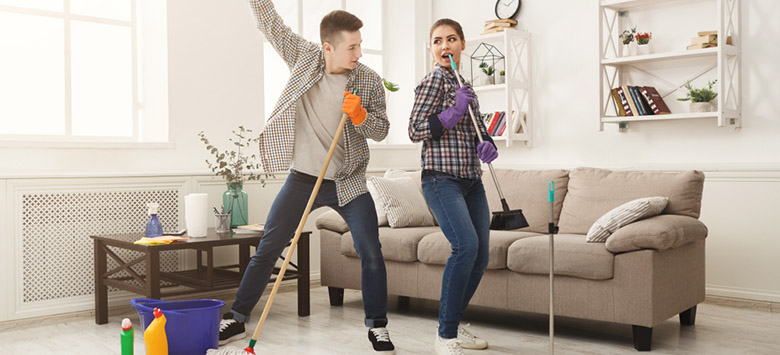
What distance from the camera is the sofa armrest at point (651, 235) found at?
10.4 ft

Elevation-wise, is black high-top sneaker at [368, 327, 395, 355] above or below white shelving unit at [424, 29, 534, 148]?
below

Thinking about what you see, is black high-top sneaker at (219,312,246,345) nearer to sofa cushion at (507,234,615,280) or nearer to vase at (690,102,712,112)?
sofa cushion at (507,234,615,280)

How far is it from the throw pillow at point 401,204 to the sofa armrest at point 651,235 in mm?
1319

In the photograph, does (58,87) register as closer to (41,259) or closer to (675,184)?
(41,259)

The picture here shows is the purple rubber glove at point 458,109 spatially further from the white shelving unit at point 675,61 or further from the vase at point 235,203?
the white shelving unit at point 675,61

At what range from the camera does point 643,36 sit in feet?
15.4

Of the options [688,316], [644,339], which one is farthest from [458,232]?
[688,316]

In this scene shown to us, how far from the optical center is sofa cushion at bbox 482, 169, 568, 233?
416 centimetres

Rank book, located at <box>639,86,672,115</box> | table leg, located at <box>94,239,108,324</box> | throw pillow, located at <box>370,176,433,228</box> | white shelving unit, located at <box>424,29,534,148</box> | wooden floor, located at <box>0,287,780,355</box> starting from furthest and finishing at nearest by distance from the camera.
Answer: white shelving unit, located at <box>424,29,534,148</box>
book, located at <box>639,86,672,115</box>
throw pillow, located at <box>370,176,433,228</box>
table leg, located at <box>94,239,108,324</box>
wooden floor, located at <box>0,287,780,355</box>

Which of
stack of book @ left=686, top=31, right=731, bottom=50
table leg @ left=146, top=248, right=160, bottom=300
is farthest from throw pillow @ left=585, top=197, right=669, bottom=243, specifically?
table leg @ left=146, top=248, right=160, bottom=300

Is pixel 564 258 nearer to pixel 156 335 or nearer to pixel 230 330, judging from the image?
pixel 230 330

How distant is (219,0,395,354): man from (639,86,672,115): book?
2215 mm

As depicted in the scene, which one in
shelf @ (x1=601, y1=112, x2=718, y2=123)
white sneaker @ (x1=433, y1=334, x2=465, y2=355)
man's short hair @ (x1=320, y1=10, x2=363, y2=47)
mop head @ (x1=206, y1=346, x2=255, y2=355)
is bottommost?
white sneaker @ (x1=433, y1=334, x2=465, y2=355)

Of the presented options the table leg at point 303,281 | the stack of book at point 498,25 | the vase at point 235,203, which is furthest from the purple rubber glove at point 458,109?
the stack of book at point 498,25
